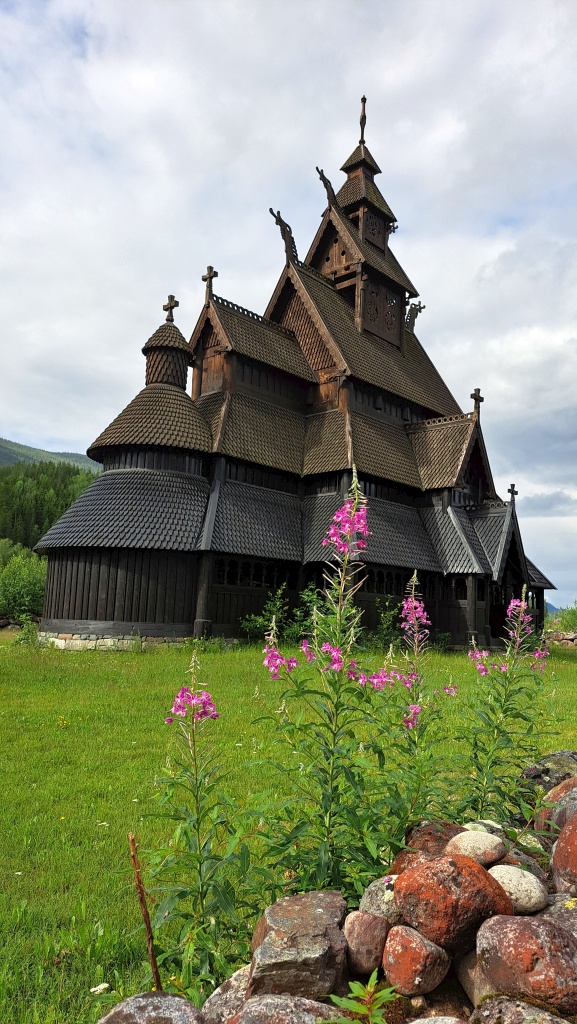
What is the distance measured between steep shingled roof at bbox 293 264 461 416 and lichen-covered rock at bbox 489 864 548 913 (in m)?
23.2

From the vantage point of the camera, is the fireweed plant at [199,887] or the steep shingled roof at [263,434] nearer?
the fireweed plant at [199,887]

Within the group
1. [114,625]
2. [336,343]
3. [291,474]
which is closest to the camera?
[114,625]

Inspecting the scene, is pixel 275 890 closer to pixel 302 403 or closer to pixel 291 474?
pixel 291 474

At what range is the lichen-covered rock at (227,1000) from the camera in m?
3.19

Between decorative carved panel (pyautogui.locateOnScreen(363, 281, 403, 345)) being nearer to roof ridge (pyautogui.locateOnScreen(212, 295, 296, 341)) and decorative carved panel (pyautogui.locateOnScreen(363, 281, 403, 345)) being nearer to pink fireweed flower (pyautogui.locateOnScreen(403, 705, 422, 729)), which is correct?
roof ridge (pyautogui.locateOnScreen(212, 295, 296, 341))

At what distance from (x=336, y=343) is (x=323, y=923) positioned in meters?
24.6

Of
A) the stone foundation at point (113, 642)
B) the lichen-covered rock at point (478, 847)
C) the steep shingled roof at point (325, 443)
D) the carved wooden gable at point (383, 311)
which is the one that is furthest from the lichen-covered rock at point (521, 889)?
the carved wooden gable at point (383, 311)

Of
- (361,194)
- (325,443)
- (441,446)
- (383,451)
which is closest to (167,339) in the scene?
(325,443)

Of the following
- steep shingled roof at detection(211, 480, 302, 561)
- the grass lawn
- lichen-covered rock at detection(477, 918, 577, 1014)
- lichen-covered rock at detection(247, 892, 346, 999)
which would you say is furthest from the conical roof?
lichen-covered rock at detection(477, 918, 577, 1014)

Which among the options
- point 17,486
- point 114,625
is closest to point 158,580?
point 114,625

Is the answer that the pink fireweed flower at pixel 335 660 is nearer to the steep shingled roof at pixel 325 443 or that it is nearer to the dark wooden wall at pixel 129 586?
the dark wooden wall at pixel 129 586

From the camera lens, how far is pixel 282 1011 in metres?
2.90

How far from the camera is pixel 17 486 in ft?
291

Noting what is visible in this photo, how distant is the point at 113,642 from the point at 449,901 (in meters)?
17.8
